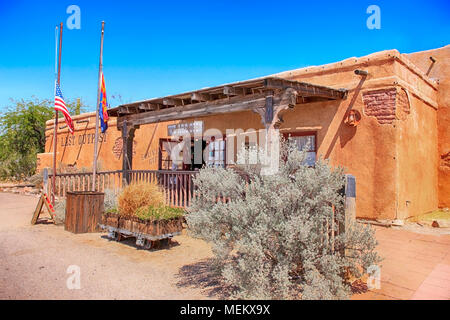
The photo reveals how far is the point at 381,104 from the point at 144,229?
5.66 metres

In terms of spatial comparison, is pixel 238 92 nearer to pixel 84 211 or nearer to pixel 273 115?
pixel 273 115

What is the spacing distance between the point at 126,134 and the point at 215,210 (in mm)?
7001

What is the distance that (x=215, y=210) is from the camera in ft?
12.9

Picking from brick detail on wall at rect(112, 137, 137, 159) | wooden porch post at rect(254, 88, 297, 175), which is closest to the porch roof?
wooden porch post at rect(254, 88, 297, 175)

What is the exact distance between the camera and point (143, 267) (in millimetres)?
4500

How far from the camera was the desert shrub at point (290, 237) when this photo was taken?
10.7 feet

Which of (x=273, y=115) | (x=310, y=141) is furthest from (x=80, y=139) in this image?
(x=273, y=115)

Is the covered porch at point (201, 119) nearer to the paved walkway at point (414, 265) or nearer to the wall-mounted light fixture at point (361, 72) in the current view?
the wall-mounted light fixture at point (361, 72)

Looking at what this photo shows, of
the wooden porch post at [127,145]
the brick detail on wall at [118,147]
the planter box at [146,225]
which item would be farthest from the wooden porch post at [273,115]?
the brick detail on wall at [118,147]

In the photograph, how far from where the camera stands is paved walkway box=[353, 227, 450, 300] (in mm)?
3484

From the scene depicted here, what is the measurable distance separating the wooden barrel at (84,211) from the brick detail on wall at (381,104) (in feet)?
20.3
